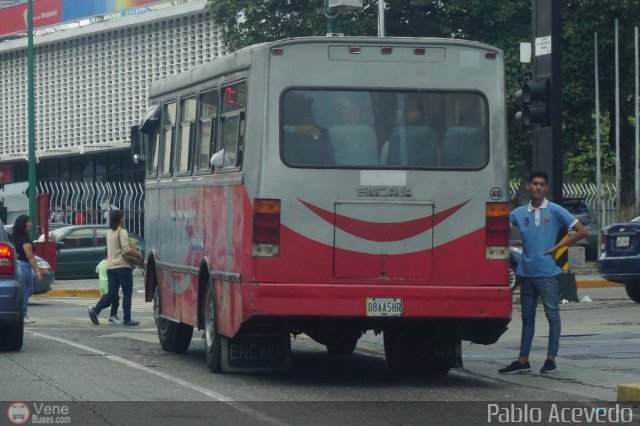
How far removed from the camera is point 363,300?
1252 centimetres

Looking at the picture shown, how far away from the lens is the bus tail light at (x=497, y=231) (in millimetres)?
12781

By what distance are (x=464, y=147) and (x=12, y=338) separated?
5594 mm

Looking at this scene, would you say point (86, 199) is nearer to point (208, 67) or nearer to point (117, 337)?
point (117, 337)

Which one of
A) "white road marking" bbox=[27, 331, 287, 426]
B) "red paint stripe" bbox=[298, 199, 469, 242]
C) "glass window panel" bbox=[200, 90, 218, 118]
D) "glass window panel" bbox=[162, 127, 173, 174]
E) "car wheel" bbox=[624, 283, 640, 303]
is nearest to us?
"white road marking" bbox=[27, 331, 287, 426]

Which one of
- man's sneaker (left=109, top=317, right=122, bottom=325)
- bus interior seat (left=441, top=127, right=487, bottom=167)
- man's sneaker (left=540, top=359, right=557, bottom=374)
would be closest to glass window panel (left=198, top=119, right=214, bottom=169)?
bus interior seat (left=441, top=127, right=487, bottom=167)

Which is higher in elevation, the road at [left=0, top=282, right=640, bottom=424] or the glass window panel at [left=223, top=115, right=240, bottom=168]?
the glass window panel at [left=223, top=115, right=240, bottom=168]

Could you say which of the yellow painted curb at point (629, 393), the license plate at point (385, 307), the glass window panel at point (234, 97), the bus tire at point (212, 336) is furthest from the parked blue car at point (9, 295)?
the yellow painted curb at point (629, 393)

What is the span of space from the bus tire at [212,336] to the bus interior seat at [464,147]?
2.66 meters

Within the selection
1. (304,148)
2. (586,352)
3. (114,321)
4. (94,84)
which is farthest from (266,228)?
(94,84)

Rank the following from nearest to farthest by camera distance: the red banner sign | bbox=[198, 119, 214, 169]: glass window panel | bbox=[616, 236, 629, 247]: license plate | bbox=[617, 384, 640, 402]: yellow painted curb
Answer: bbox=[617, 384, 640, 402]: yellow painted curb
bbox=[198, 119, 214, 169]: glass window panel
bbox=[616, 236, 629, 247]: license plate
the red banner sign

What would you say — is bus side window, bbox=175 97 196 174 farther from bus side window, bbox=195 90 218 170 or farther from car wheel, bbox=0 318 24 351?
car wheel, bbox=0 318 24 351

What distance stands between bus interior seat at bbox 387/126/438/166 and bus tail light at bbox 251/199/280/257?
1.11 metres

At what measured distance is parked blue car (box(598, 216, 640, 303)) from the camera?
22688 mm

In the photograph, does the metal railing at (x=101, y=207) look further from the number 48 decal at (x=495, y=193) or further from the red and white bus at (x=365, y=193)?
the number 48 decal at (x=495, y=193)
